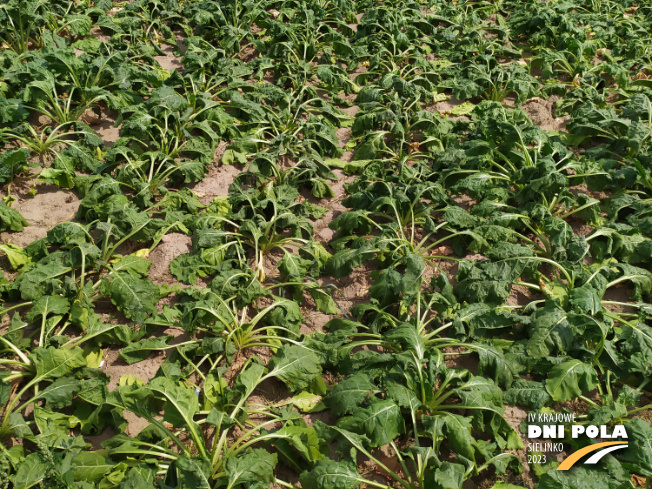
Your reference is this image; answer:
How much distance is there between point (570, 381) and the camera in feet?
11.3

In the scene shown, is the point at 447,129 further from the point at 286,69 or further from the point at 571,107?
the point at 286,69

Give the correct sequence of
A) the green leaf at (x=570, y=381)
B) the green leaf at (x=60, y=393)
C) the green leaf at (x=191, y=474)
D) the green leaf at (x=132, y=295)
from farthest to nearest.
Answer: the green leaf at (x=132, y=295), the green leaf at (x=570, y=381), the green leaf at (x=60, y=393), the green leaf at (x=191, y=474)

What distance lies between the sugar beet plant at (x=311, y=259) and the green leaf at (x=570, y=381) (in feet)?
0.05

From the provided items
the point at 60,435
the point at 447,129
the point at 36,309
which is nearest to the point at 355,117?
the point at 447,129

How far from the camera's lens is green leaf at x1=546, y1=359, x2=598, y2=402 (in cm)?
343

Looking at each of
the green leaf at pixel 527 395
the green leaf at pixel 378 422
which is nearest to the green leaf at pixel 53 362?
the green leaf at pixel 378 422

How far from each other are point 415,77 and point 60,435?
5914 millimetres

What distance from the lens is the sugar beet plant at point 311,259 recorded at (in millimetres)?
3240

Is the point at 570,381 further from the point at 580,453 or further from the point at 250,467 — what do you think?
the point at 250,467

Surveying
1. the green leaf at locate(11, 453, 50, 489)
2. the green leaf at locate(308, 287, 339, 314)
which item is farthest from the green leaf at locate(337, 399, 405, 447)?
the green leaf at locate(11, 453, 50, 489)

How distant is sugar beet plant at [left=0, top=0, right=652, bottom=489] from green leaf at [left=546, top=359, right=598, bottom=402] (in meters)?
0.01

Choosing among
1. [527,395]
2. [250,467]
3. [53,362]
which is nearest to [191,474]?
[250,467]

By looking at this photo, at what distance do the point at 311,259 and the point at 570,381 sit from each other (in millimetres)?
2317

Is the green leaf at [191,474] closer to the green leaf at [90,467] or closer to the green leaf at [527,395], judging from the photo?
the green leaf at [90,467]
